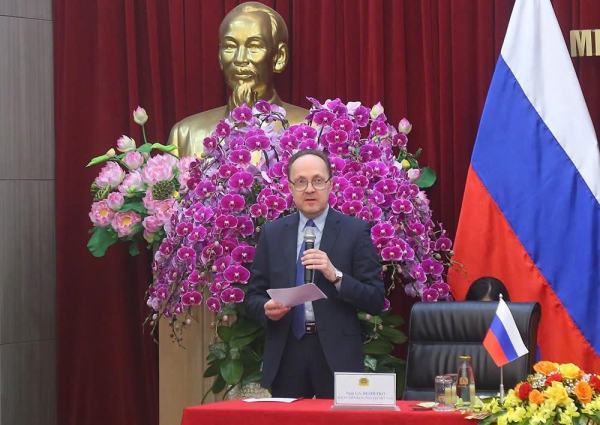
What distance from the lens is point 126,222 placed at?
4.23 meters

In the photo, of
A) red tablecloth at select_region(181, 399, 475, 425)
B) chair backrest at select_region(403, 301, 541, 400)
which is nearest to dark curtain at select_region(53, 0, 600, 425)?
chair backrest at select_region(403, 301, 541, 400)

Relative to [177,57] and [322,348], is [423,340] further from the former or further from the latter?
[177,57]

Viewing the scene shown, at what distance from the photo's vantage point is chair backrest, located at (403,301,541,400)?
3.21 meters

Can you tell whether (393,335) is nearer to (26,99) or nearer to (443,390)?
(443,390)

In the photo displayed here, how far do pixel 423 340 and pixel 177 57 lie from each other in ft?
7.99

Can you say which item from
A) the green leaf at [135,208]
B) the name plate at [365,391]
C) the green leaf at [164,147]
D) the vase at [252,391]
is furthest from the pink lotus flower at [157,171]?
the name plate at [365,391]

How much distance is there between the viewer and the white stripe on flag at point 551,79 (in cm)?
429

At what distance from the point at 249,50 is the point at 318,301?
170cm

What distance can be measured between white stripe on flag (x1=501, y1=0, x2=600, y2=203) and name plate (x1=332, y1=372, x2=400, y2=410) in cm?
193

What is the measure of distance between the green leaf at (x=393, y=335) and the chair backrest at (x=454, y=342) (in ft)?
1.97

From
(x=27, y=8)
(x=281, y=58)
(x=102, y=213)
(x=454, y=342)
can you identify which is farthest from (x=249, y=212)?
(x=27, y=8)

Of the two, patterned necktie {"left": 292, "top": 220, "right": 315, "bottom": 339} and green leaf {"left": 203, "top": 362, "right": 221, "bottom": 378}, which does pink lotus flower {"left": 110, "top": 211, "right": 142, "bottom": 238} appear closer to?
green leaf {"left": 203, "top": 362, "right": 221, "bottom": 378}

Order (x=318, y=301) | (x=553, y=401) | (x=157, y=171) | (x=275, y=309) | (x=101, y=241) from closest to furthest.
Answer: (x=553, y=401) < (x=275, y=309) < (x=318, y=301) < (x=157, y=171) < (x=101, y=241)

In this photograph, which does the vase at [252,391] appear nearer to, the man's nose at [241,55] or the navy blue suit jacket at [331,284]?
the navy blue suit jacket at [331,284]
